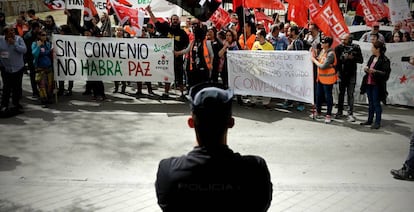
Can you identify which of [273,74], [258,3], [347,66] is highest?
[258,3]

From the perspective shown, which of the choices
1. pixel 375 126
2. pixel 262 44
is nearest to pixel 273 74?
pixel 262 44

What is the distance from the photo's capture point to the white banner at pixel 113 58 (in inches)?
422

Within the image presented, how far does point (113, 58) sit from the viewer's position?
35.6 ft

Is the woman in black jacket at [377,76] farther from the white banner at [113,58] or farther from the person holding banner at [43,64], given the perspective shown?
the person holding banner at [43,64]

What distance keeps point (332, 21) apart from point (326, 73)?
3.56ft

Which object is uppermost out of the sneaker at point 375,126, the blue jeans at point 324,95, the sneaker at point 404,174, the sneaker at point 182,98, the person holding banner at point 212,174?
the person holding banner at point 212,174

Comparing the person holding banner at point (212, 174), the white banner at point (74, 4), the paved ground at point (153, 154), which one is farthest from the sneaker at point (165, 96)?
the person holding banner at point (212, 174)

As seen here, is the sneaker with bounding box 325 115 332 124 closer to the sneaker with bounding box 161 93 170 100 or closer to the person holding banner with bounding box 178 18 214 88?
the person holding banner with bounding box 178 18 214 88

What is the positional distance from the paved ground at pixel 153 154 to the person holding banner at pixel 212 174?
118 inches

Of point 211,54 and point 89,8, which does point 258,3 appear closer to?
point 211,54

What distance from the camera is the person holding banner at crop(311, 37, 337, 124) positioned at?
29.4 ft

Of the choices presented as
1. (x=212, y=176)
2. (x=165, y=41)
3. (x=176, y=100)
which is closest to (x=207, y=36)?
(x=165, y=41)

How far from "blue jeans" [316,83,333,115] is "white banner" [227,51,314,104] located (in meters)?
0.17

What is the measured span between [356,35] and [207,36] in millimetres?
4377
